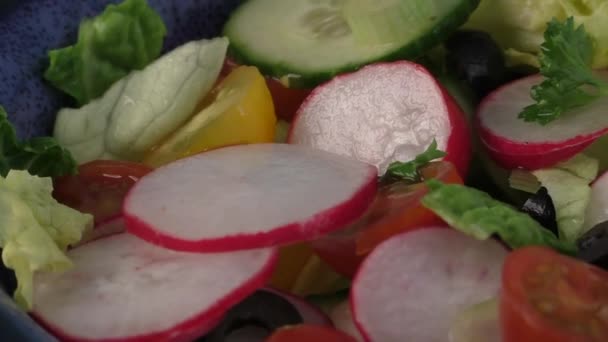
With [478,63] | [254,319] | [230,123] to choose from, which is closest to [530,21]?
[478,63]

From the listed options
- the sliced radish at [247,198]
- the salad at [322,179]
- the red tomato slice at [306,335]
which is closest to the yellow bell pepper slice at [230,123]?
the salad at [322,179]

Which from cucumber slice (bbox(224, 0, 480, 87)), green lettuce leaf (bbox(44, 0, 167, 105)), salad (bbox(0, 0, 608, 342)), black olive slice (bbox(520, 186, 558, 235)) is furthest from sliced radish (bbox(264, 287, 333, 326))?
green lettuce leaf (bbox(44, 0, 167, 105))

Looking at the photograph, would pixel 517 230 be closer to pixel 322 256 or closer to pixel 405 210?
pixel 405 210

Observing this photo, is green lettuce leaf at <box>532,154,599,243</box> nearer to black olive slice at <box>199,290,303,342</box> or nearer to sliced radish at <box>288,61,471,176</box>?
sliced radish at <box>288,61,471,176</box>

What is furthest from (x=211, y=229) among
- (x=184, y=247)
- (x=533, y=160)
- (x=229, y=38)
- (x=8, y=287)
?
(x=229, y=38)

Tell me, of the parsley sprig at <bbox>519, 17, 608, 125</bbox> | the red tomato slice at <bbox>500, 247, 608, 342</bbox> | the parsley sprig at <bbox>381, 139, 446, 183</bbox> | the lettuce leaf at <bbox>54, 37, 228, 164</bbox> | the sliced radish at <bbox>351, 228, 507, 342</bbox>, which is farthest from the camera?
the lettuce leaf at <bbox>54, 37, 228, 164</bbox>

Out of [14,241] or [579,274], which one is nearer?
[579,274]

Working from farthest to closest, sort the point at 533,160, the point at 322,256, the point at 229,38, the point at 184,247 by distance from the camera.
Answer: the point at 229,38 → the point at 533,160 → the point at 322,256 → the point at 184,247
